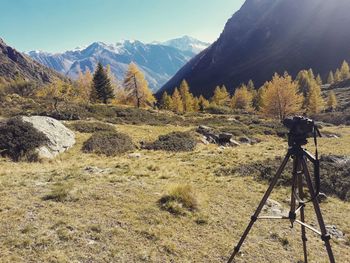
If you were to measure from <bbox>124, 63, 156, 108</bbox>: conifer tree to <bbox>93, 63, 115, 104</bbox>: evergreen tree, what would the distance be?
7.86 m

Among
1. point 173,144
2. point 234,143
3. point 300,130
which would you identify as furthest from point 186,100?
point 300,130

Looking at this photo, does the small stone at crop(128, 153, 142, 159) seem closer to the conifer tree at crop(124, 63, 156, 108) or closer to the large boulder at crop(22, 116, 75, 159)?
the large boulder at crop(22, 116, 75, 159)

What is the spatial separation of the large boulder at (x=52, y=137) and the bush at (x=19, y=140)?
1.27 ft

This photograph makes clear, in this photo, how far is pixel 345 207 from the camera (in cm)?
1338

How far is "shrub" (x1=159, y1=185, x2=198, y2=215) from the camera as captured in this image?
35.5ft

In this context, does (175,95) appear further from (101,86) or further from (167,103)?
(101,86)

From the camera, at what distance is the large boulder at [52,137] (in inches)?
795

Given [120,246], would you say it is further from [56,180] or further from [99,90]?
[99,90]

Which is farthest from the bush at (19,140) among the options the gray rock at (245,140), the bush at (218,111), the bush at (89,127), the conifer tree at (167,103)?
the conifer tree at (167,103)

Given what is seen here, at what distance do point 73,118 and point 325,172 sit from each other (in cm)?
2760

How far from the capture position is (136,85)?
6831cm

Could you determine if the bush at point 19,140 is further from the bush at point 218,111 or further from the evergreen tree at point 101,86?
the bush at point 218,111

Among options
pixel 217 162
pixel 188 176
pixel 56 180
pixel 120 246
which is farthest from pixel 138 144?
pixel 120 246

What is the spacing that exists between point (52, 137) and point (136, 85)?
47344mm
